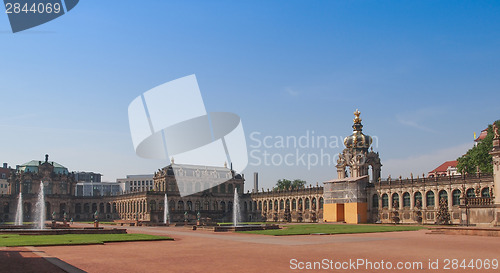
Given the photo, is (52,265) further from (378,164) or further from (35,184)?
(35,184)

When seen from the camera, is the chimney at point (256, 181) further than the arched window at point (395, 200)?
Yes

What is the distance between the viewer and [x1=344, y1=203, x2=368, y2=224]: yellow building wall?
7925cm

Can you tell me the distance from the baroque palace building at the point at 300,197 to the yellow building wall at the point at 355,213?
0.16 meters

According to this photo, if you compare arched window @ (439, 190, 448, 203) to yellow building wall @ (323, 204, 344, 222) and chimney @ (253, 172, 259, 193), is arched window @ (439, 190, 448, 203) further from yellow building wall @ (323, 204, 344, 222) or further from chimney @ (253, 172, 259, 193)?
chimney @ (253, 172, 259, 193)

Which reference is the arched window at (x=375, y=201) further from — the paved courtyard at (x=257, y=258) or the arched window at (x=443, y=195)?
the paved courtyard at (x=257, y=258)

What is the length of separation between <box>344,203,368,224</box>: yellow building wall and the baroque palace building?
0.16m

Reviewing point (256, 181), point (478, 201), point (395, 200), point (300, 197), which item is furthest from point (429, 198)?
point (256, 181)

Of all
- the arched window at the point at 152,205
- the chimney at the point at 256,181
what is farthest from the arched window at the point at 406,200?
the chimney at the point at 256,181

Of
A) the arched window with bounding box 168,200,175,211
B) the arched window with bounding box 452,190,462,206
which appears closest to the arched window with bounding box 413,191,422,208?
the arched window with bounding box 452,190,462,206

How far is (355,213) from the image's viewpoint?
7950cm

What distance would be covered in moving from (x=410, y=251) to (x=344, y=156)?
222ft

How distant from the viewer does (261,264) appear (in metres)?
18.4

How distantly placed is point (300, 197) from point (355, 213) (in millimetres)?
23141

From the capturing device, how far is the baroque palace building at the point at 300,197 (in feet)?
221
